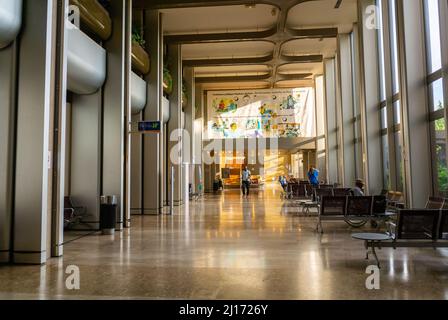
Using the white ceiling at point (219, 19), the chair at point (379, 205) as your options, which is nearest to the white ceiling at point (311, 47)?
the white ceiling at point (219, 19)

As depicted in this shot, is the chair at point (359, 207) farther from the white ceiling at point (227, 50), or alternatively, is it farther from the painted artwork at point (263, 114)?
the painted artwork at point (263, 114)

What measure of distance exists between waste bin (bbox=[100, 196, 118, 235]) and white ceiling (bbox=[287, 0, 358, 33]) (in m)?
8.66

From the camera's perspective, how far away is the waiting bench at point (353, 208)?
6992mm

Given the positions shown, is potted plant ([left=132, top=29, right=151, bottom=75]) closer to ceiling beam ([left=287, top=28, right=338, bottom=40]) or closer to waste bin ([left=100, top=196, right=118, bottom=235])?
waste bin ([left=100, top=196, right=118, bottom=235])

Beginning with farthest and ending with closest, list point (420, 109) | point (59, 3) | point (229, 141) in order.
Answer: point (229, 141) → point (420, 109) → point (59, 3)

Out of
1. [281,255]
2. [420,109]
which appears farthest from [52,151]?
[420,109]

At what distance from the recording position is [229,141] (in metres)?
21.2

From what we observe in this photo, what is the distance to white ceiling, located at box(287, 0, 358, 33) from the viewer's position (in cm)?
1161

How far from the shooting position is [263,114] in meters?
21.0

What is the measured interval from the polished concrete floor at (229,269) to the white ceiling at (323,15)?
307 inches

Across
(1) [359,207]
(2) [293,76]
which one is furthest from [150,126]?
(2) [293,76]
